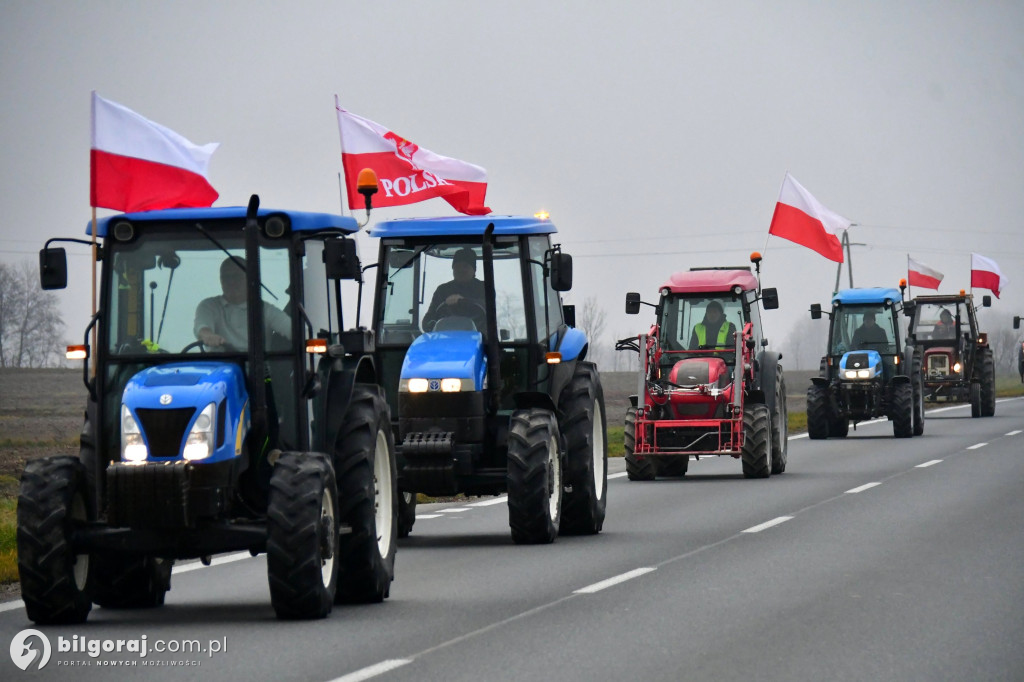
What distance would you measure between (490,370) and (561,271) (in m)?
1.04

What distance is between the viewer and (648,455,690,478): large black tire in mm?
24703

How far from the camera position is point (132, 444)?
383 inches

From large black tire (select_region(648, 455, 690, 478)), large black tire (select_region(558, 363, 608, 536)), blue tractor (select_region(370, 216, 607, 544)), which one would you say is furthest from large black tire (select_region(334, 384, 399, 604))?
large black tire (select_region(648, 455, 690, 478))

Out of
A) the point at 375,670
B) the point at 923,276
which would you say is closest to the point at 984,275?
the point at 923,276

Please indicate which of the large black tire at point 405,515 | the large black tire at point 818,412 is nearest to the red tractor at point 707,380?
the large black tire at point 405,515

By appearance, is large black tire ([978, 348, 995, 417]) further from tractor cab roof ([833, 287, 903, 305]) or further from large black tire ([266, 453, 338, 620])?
large black tire ([266, 453, 338, 620])

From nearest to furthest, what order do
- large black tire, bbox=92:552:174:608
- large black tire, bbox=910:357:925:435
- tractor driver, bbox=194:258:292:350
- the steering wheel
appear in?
tractor driver, bbox=194:258:292:350
large black tire, bbox=92:552:174:608
the steering wheel
large black tire, bbox=910:357:925:435

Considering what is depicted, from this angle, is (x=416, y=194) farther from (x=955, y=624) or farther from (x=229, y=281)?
(x=955, y=624)

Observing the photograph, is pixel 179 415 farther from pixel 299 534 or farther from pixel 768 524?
pixel 768 524

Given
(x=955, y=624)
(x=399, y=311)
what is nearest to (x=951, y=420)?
(x=399, y=311)

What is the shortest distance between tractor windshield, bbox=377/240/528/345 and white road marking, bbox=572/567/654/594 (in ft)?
10.3

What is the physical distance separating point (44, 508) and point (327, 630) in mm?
1710

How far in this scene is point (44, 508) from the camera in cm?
966

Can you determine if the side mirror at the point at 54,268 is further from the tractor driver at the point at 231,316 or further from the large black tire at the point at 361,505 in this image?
the large black tire at the point at 361,505
